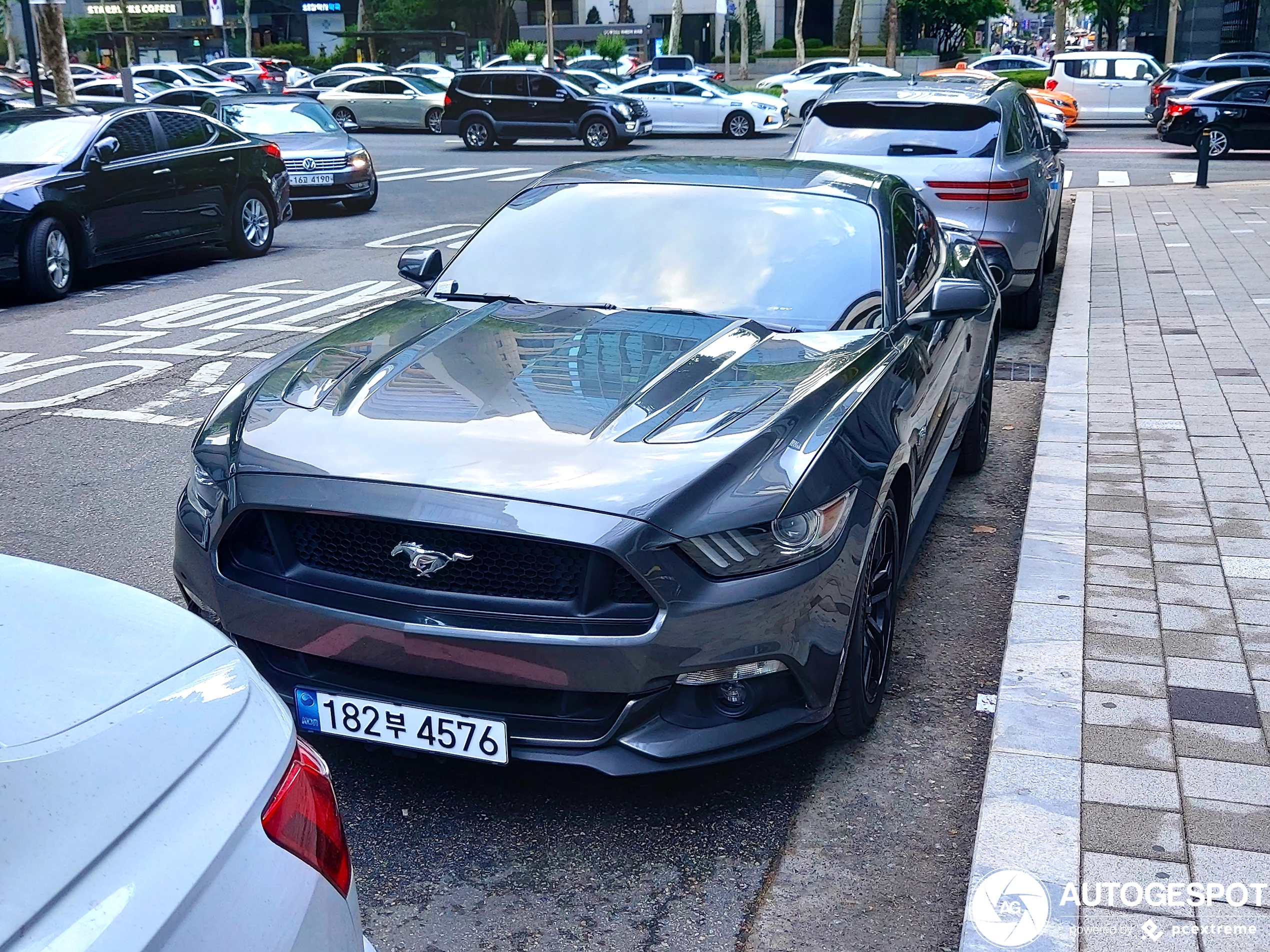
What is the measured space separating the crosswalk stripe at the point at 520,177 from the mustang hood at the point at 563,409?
18.6 metres

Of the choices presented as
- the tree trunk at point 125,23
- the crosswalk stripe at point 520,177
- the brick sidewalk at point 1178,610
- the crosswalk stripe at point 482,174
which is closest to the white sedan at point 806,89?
the crosswalk stripe at point 482,174

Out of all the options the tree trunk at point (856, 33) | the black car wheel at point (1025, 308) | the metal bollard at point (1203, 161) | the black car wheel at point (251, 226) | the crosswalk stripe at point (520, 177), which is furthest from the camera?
the tree trunk at point (856, 33)

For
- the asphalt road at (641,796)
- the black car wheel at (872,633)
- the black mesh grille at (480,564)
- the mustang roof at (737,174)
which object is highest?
the mustang roof at (737,174)

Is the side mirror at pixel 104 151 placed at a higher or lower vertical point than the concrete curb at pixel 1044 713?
higher

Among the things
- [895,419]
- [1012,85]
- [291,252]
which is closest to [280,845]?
[895,419]

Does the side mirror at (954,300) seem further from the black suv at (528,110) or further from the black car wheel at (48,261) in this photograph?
the black suv at (528,110)

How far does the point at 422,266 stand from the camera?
217 inches

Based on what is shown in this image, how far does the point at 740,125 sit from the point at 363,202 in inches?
635

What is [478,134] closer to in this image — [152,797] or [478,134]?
[478,134]

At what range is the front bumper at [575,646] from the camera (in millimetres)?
3133

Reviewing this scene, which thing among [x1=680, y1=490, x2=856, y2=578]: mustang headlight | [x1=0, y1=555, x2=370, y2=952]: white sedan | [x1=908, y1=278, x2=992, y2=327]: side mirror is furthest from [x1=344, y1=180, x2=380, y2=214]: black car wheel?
[x1=0, y1=555, x2=370, y2=952]: white sedan

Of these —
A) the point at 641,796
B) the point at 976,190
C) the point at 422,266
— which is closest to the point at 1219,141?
the point at 976,190

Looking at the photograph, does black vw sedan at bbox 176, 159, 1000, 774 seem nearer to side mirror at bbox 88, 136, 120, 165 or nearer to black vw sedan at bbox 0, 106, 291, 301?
black vw sedan at bbox 0, 106, 291, 301

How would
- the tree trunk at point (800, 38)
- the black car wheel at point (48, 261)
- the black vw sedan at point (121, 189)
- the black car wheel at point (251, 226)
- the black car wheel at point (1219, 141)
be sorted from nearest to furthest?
the black car wheel at point (48, 261) → the black vw sedan at point (121, 189) → the black car wheel at point (251, 226) → the black car wheel at point (1219, 141) → the tree trunk at point (800, 38)
